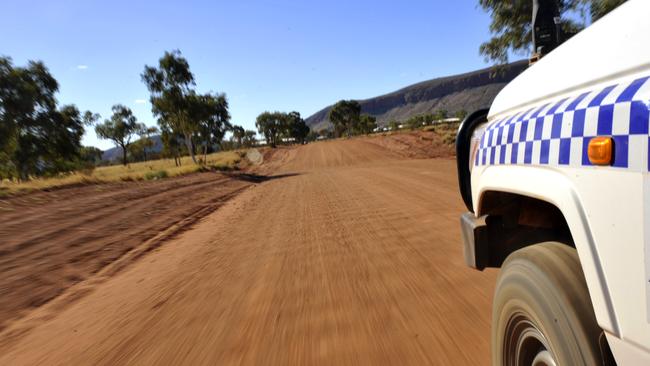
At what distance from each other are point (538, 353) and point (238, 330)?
2687 mm

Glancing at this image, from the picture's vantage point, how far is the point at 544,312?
178 centimetres

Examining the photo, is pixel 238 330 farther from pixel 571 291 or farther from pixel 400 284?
pixel 571 291

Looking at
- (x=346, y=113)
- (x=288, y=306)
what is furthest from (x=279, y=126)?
(x=288, y=306)

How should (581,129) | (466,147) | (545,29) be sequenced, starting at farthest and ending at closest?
(545,29) → (466,147) → (581,129)

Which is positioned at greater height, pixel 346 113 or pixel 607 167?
pixel 346 113

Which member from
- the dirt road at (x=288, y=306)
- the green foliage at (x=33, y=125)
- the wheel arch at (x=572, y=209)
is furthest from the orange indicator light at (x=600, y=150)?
the green foliage at (x=33, y=125)

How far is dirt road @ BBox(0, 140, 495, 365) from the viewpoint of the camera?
3.40 m

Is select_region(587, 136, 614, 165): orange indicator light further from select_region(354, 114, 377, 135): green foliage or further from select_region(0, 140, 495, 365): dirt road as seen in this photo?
select_region(354, 114, 377, 135): green foliage

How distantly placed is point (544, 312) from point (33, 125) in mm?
42357

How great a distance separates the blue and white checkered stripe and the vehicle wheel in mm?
443

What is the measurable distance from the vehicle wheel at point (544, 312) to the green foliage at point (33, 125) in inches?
1513

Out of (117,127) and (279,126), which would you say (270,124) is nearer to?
(279,126)

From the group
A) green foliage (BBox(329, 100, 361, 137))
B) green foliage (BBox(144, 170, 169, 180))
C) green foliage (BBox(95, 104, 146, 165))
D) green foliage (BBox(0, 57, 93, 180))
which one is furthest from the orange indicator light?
green foliage (BBox(329, 100, 361, 137))

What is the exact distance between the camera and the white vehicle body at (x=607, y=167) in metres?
1.25
